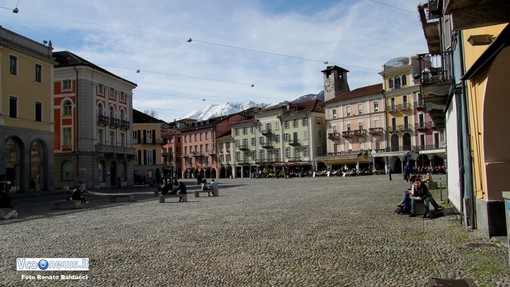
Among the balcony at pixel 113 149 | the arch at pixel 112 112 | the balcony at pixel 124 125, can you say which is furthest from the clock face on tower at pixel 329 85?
the arch at pixel 112 112

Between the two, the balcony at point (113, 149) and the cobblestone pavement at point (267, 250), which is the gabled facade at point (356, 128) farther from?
the cobblestone pavement at point (267, 250)

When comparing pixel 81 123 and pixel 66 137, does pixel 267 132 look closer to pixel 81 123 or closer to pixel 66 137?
pixel 81 123

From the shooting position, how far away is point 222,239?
10453 mm

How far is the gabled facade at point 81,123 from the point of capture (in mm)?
48281

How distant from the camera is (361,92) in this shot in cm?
7594

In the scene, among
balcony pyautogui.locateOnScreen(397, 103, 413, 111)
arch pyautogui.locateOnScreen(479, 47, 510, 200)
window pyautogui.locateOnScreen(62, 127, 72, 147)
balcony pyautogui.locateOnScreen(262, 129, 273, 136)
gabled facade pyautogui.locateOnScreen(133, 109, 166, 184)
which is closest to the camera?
arch pyautogui.locateOnScreen(479, 47, 510, 200)

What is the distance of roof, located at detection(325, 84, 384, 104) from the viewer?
2884 inches

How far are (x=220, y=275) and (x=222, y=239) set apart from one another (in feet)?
11.2

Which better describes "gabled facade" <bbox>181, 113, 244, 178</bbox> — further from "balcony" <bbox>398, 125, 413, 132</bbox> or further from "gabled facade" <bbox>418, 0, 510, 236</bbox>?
"gabled facade" <bbox>418, 0, 510, 236</bbox>

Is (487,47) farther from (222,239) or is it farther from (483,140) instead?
(222,239)

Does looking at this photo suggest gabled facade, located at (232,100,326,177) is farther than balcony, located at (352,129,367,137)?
Yes

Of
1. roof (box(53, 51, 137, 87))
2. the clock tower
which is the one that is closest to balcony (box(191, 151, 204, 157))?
the clock tower

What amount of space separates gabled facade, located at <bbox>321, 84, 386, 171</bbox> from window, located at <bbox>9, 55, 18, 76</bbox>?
50464 mm

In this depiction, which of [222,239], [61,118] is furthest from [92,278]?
[61,118]
